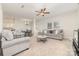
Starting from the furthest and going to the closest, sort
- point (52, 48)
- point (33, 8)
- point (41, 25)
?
1. point (52, 48)
2. point (41, 25)
3. point (33, 8)

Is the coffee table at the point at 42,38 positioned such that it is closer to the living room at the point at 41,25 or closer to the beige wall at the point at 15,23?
the living room at the point at 41,25

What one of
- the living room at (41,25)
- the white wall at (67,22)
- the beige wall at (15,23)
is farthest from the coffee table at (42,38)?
the beige wall at (15,23)

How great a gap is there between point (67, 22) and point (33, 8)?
2.97 ft

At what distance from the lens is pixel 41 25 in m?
2.29

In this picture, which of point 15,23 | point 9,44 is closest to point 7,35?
point 9,44

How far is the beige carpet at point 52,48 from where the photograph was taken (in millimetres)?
2269

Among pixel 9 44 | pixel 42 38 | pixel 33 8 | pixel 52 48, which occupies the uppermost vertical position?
pixel 33 8

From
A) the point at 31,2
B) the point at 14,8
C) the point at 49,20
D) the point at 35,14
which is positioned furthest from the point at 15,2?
the point at 49,20

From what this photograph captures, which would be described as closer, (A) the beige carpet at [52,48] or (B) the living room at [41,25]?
(B) the living room at [41,25]

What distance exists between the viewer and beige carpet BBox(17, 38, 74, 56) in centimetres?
227

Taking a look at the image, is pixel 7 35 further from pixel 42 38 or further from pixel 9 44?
pixel 42 38

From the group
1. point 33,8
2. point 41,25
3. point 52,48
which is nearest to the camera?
point 33,8

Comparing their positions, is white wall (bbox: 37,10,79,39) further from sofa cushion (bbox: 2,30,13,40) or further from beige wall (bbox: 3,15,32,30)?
sofa cushion (bbox: 2,30,13,40)

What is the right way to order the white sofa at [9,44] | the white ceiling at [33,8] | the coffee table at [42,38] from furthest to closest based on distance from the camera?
the coffee table at [42,38] → the white sofa at [9,44] → the white ceiling at [33,8]
